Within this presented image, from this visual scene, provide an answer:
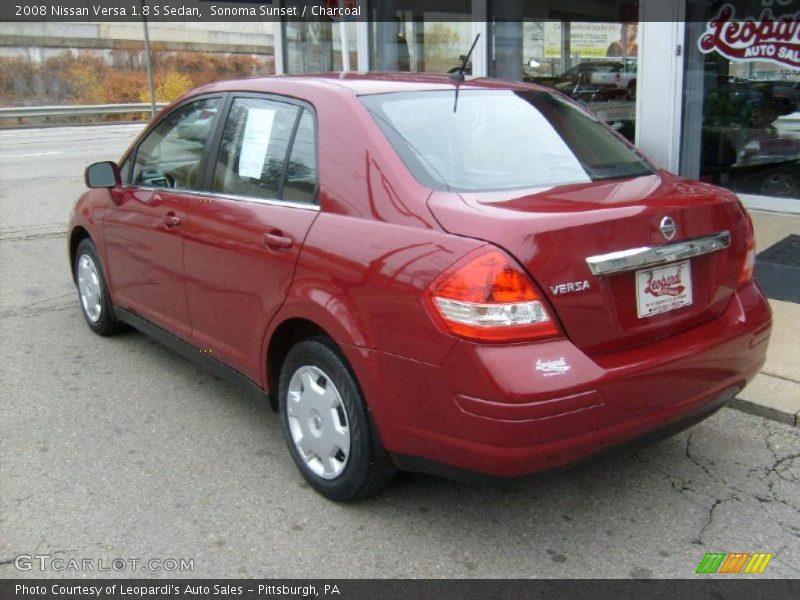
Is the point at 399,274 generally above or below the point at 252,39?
below

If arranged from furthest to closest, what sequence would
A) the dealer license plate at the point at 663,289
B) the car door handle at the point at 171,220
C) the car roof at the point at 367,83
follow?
the car door handle at the point at 171,220, the car roof at the point at 367,83, the dealer license plate at the point at 663,289

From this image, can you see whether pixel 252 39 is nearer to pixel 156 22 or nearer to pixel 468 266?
pixel 156 22

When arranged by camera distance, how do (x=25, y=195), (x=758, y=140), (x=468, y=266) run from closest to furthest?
1. (x=468, y=266)
2. (x=758, y=140)
3. (x=25, y=195)

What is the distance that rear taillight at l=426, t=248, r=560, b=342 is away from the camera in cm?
248

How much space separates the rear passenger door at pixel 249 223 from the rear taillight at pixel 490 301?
32.4 inches

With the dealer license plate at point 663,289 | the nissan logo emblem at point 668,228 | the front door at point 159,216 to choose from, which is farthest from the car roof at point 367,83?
the dealer license plate at point 663,289

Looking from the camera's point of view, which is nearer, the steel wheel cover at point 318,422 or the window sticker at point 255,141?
the steel wheel cover at point 318,422

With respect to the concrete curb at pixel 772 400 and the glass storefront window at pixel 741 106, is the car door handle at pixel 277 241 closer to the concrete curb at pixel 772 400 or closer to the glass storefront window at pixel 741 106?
the concrete curb at pixel 772 400

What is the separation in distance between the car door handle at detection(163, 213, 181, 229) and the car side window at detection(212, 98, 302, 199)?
0.98 feet

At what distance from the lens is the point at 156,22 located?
3553cm

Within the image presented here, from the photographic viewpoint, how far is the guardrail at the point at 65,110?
2706 cm

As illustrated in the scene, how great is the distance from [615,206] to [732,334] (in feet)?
2.34
